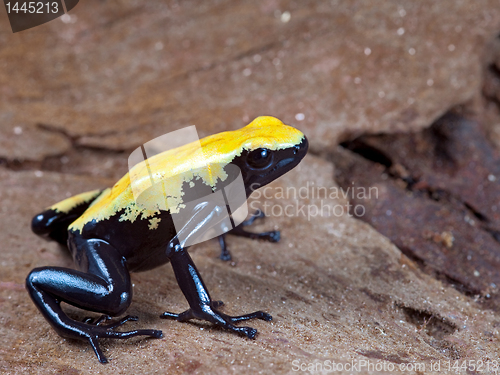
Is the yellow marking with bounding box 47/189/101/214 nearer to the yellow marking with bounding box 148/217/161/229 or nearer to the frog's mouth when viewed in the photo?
the yellow marking with bounding box 148/217/161/229

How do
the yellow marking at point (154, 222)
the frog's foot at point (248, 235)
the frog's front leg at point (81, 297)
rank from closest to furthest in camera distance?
the frog's front leg at point (81, 297) < the yellow marking at point (154, 222) < the frog's foot at point (248, 235)

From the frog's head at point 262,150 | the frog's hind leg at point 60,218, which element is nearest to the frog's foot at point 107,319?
the frog's hind leg at point 60,218

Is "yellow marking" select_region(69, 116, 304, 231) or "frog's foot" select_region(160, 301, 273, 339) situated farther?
"yellow marking" select_region(69, 116, 304, 231)

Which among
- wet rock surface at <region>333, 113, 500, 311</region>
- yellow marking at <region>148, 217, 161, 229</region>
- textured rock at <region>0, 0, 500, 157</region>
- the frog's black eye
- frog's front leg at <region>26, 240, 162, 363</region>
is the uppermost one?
textured rock at <region>0, 0, 500, 157</region>

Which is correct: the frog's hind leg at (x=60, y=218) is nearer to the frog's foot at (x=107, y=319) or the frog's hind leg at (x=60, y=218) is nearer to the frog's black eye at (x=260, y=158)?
the frog's foot at (x=107, y=319)

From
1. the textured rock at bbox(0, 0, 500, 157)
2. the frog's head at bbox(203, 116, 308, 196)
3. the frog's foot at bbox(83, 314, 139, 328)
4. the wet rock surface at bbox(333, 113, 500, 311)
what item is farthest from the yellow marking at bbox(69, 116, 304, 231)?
the textured rock at bbox(0, 0, 500, 157)

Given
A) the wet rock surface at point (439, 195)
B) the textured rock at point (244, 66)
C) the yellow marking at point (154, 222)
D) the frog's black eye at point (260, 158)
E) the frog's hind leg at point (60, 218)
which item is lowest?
the wet rock surface at point (439, 195)

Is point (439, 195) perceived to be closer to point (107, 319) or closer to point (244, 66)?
point (244, 66)

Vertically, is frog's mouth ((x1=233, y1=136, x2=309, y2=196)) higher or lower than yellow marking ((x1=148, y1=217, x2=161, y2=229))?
higher
